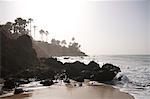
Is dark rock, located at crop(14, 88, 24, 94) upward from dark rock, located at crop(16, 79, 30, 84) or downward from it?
downward

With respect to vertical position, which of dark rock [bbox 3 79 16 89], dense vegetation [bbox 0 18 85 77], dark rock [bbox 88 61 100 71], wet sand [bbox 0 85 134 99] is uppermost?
dense vegetation [bbox 0 18 85 77]

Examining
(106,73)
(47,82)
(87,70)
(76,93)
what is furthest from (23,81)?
(106,73)

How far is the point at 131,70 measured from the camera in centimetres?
272

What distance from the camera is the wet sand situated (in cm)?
265

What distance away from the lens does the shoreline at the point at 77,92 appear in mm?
2648

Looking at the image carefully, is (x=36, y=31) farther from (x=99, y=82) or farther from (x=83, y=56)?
(x=99, y=82)

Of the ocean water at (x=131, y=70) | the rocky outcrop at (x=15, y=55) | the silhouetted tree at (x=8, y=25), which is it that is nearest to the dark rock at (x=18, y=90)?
the rocky outcrop at (x=15, y=55)

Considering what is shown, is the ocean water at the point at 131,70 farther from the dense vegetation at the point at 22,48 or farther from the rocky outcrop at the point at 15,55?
the rocky outcrop at the point at 15,55

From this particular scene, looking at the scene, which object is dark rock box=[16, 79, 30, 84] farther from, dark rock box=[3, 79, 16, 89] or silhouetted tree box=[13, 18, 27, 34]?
silhouetted tree box=[13, 18, 27, 34]

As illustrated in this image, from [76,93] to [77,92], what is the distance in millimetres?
14

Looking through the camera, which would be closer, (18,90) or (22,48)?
(18,90)

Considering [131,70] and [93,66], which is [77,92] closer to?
[93,66]

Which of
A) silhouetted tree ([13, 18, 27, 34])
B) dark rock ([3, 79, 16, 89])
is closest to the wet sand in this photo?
dark rock ([3, 79, 16, 89])

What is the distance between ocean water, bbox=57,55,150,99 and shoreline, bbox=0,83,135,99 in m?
0.07
